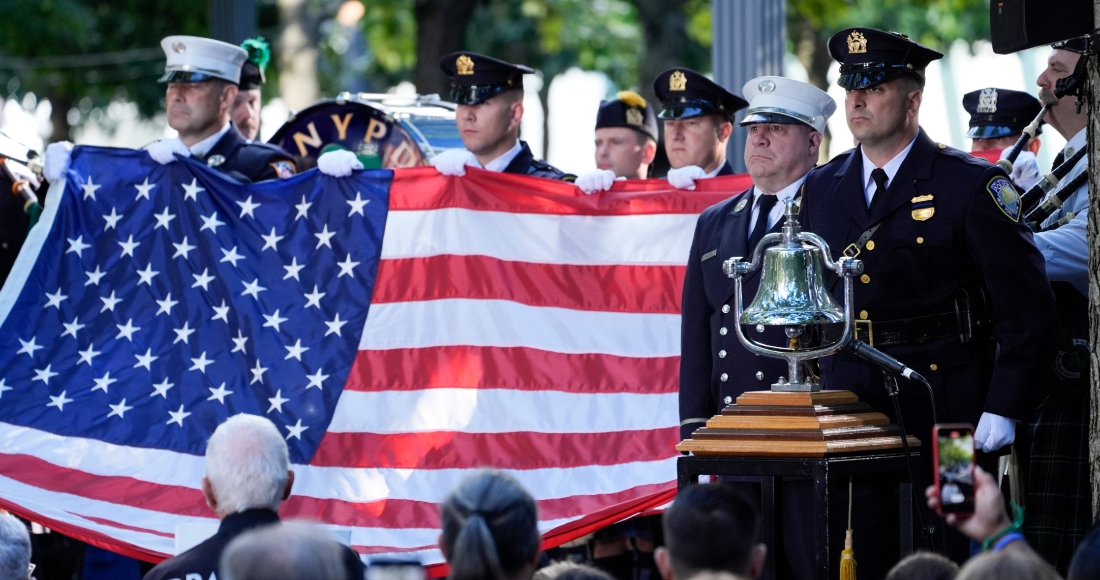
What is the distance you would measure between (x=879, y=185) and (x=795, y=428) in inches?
41.0

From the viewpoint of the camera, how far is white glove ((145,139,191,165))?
773cm

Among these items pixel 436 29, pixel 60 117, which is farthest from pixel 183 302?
pixel 60 117

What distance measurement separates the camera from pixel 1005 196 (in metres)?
5.30

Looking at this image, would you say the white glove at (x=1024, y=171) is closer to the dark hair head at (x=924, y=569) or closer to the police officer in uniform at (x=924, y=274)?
the police officer in uniform at (x=924, y=274)

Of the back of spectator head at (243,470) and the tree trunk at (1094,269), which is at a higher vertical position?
the tree trunk at (1094,269)

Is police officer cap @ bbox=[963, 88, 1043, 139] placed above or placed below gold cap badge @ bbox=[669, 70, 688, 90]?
below

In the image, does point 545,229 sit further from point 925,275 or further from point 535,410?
point 925,275

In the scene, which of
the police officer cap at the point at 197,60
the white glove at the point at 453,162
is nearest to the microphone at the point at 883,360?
the white glove at the point at 453,162

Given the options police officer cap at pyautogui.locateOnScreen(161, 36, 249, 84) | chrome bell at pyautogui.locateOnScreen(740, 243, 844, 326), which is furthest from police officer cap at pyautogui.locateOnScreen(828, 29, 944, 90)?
police officer cap at pyautogui.locateOnScreen(161, 36, 249, 84)

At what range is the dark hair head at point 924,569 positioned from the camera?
3736 millimetres

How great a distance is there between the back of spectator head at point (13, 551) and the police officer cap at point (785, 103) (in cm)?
292

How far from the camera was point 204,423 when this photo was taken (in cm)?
729

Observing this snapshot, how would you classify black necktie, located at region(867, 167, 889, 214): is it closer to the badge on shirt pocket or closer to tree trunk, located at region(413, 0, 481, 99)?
the badge on shirt pocket

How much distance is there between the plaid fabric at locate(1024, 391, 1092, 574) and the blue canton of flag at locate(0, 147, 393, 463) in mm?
3050
